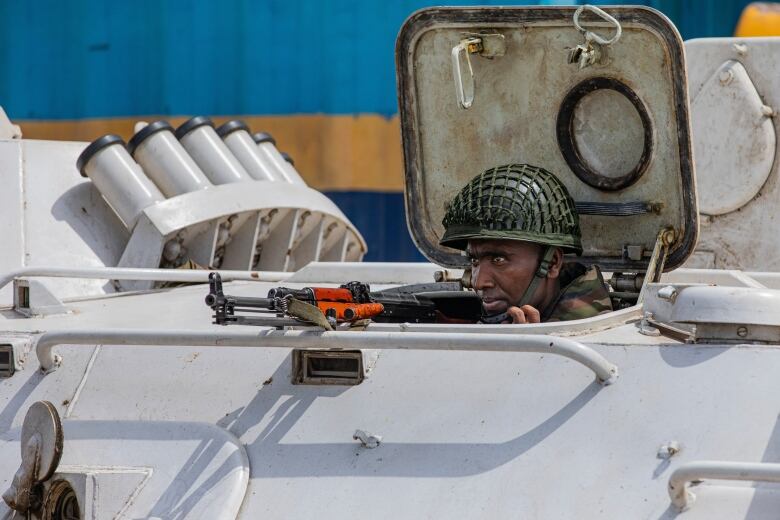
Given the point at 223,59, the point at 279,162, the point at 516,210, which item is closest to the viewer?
the point at 516,210

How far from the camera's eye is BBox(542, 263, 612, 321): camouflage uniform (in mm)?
4230

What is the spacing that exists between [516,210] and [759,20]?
27.9ft

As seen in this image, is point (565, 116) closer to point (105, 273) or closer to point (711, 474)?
point (105, 273)

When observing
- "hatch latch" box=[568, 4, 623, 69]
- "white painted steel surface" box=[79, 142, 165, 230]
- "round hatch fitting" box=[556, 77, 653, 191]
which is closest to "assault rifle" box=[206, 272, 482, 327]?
"round hatch fitting" box=[556, 77, 653, 191]

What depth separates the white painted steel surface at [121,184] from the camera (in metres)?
6.08

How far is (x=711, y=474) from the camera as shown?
294 centimetres

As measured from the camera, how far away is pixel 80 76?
12281 mm

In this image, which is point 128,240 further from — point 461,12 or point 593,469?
point 593,469

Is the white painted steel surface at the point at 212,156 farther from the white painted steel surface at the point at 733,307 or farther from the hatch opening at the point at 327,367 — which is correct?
the white painted steel surface at the point at 733,307

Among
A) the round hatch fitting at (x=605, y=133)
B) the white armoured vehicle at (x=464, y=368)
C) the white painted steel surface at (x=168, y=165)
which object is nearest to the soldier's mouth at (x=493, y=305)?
the white armoured vehicle at (x=464, y=368)

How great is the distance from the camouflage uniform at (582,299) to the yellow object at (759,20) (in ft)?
27.1

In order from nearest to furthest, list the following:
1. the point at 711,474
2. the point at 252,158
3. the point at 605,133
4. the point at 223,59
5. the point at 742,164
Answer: the point at 711,474, the point at 605,133, the point at 742,164, the point at 252,158, the point at 223,59

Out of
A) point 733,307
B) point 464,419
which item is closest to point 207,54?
point 464,419

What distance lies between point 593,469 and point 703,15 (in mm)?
9477
